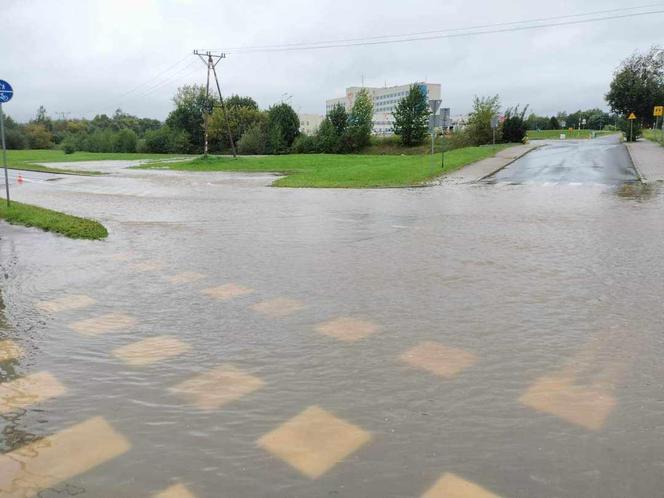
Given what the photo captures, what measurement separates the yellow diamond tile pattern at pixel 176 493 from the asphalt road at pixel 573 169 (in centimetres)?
2059

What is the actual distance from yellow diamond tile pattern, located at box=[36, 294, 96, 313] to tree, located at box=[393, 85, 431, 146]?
51.6 m

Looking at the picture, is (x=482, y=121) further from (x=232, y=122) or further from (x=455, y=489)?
(x=455, y=489)

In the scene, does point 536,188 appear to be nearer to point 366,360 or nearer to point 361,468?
point 366,360

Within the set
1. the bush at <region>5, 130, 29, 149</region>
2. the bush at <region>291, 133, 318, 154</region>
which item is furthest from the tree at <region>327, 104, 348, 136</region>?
the bush at <region>5, 130, 29, 149</region>

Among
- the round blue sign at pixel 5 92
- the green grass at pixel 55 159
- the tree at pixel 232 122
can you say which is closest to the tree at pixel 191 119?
the tree at pixel 232 122

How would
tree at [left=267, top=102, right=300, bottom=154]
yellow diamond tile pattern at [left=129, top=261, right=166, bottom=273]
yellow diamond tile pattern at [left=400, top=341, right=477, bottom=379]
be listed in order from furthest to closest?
1. tree at [left=267, top=102, right=300, bottom=154]
2. yellow diamond tile pattern at [left=129, top=261, right=166, bottom=273]
3. yellow diamond tile pattern at [left=400, top=341, right=477, bottom=379]

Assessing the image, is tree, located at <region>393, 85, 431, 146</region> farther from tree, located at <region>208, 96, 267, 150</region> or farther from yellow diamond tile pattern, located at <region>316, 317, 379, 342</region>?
yellow diamond tile pattern, located at <region>316, 317, 379, 342</region>

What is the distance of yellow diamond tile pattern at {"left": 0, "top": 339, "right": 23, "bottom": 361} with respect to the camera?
493 cm

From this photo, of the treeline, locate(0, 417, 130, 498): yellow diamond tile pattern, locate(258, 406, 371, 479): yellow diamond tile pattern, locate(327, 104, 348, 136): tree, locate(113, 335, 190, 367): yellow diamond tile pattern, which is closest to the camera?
locate(0, 417, 130, 498): yellow diamond tile pattern

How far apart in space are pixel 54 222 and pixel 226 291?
691 centimetres

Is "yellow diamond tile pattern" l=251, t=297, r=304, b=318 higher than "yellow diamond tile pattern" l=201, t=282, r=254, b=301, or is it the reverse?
"yellow diamond tile pattern" l=201, t=282, r=254, b=301

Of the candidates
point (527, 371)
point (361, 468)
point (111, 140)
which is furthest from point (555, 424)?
point (111, 140)

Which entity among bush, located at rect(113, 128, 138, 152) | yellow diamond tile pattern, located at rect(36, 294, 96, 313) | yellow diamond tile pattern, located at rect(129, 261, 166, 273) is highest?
bush, located at rect(113, 128, 138, 152)

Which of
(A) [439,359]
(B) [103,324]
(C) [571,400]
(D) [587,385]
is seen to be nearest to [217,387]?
(A) [439,359]
